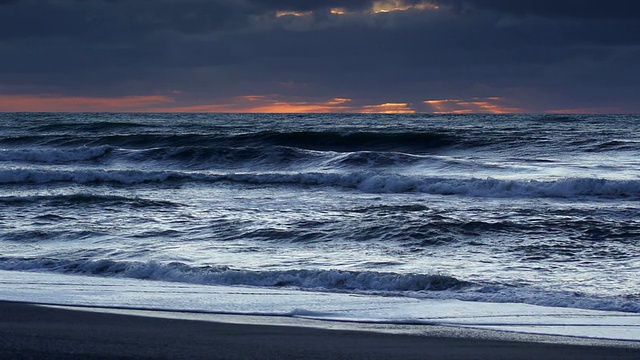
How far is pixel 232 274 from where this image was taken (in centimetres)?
792

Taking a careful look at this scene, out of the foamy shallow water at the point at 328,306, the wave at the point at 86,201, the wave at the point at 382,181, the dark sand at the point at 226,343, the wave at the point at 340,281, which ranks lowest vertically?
the wave at the point at 382,181

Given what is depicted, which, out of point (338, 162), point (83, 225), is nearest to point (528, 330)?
point (83, 225)

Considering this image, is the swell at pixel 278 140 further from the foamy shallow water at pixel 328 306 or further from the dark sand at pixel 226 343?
the dark sand at pixel 226 343

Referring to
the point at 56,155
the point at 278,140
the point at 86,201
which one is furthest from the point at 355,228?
the point at 278,140

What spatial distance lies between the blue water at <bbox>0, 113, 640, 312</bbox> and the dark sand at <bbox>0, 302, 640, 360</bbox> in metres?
1.99

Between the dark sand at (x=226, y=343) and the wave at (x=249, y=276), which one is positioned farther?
the wave at (x=249, y=276)

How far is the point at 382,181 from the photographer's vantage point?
17.9m

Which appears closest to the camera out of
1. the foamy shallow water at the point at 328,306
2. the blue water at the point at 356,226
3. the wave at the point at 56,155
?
the foamy shallow water at the point at 328,306

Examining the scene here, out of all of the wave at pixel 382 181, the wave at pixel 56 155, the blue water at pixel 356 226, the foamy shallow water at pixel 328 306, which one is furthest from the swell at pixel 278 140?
the foamy shallow water at pixel 328 306

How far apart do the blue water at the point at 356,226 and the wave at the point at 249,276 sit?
21 millimetres

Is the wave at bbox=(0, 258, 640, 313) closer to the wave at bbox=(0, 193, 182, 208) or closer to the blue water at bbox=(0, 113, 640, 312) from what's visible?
the blue water at bbox=(0, 113, 640, 312)

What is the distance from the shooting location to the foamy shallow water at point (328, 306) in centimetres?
577

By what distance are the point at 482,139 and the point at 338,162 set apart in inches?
390

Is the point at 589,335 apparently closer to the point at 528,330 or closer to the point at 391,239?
the point at 528,330
